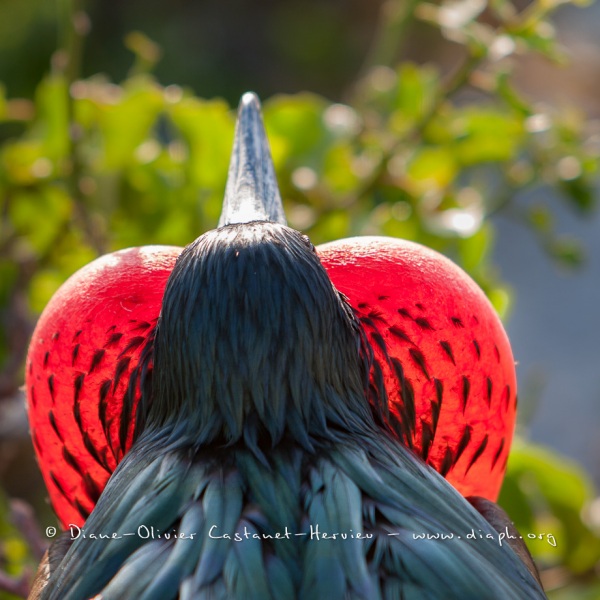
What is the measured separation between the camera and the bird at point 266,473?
1.13 feet

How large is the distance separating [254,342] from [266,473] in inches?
2.0

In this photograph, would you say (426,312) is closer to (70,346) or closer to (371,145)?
(70,346)

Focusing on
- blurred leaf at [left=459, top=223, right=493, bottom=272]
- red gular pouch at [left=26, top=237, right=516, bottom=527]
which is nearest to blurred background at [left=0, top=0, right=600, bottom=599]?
blurred leaf at [left=459, top=223, right=493, bottom=272]

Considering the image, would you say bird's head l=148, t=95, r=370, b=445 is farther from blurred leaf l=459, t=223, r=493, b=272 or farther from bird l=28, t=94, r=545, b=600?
blurred leaf l=459, t=223, r=493, b=272

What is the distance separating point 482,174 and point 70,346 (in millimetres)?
652

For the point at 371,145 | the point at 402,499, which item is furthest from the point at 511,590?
the point at 371,145

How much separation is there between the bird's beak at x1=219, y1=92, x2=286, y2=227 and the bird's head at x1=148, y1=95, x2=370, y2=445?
3 cm

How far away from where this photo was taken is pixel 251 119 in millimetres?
503

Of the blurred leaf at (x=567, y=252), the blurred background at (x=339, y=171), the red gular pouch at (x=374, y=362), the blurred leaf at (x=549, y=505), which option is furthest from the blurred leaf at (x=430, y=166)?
the red gular pouch at (x=374, y=362)

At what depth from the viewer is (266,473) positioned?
14.8 inches

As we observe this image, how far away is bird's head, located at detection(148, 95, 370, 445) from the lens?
0.39 meters

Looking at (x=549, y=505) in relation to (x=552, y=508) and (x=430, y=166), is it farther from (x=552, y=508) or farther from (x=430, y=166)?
(x=430, y=166)

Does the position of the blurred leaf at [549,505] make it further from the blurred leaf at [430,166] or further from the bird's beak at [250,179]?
the bird's beak at [250,179]

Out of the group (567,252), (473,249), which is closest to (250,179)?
(473,249)
